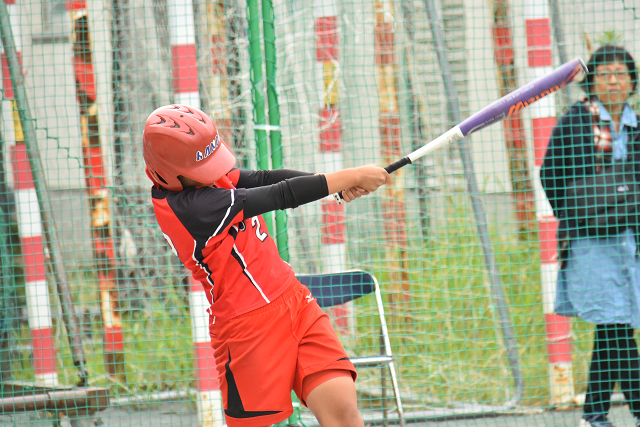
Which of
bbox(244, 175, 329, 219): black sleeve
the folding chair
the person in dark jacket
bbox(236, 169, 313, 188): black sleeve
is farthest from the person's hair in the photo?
bbox(244, 175, 329, 219): black sleeve

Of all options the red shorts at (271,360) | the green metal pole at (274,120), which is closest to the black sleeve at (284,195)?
the red shorts at (271,360)

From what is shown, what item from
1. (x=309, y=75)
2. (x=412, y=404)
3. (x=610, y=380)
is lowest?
(x=412, y=404)

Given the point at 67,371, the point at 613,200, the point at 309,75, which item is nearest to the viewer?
the point at 613,200

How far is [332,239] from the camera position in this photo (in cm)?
455

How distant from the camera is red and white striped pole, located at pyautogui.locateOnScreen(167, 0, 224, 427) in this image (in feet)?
11.1

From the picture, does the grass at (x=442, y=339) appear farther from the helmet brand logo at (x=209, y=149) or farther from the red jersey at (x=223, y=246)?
the helmet brand logo at (x=209, y=149)

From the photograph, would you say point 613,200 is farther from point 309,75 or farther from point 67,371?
point 67,371

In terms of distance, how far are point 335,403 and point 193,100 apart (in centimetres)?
204

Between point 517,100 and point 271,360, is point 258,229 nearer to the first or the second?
point 271,360

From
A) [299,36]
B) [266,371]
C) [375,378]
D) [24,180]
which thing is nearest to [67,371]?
[24,180]

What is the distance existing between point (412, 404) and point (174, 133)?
100 inches

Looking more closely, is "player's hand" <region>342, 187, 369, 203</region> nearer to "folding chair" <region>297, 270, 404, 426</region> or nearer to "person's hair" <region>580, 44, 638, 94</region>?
"folding chair" <region>297, 270, 404, 426</region>

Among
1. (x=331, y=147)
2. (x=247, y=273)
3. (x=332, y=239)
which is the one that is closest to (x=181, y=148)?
(x=247, y=273)

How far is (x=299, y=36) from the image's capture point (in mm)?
4570
